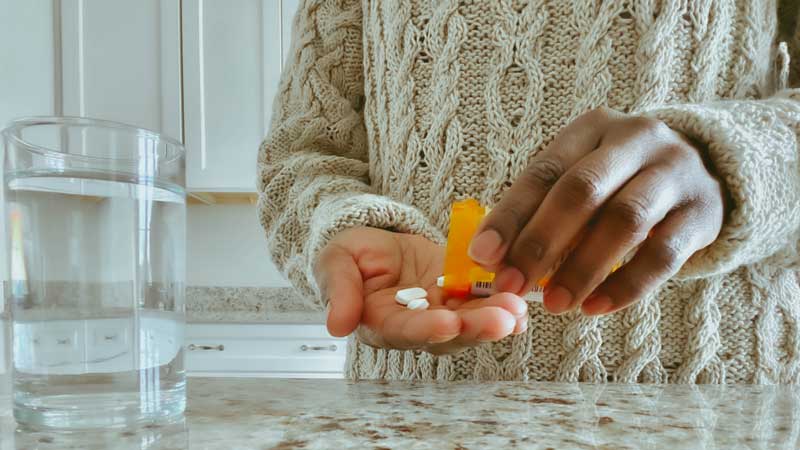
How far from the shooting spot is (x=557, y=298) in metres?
0.33

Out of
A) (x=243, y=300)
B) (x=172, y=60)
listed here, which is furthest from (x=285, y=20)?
(x=243, y=300)

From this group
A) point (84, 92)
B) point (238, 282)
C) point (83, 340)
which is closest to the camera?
point (83, 340)

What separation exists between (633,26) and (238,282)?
196cm

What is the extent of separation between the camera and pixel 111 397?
11.4 inches

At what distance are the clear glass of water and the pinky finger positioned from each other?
27cm

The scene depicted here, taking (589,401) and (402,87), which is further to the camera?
(402,87)

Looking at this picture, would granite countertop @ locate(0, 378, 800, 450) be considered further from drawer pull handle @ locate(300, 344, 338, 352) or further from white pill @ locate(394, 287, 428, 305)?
drawer pull handle @ locate(300, 344, 338, 352)

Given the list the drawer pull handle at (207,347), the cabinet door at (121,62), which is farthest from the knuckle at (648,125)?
the cabinet door at (121,62)

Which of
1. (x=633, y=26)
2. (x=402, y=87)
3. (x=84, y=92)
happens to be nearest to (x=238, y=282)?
(x=84, y=92)

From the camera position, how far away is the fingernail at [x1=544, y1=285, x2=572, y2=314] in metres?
0.32

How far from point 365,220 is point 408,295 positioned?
0.32ft

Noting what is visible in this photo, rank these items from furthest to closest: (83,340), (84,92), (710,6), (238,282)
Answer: (238,282), (84,92), (710,6), (83,340)

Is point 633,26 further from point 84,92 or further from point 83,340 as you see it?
point 84,92

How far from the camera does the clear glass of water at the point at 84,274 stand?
0.28 meters
